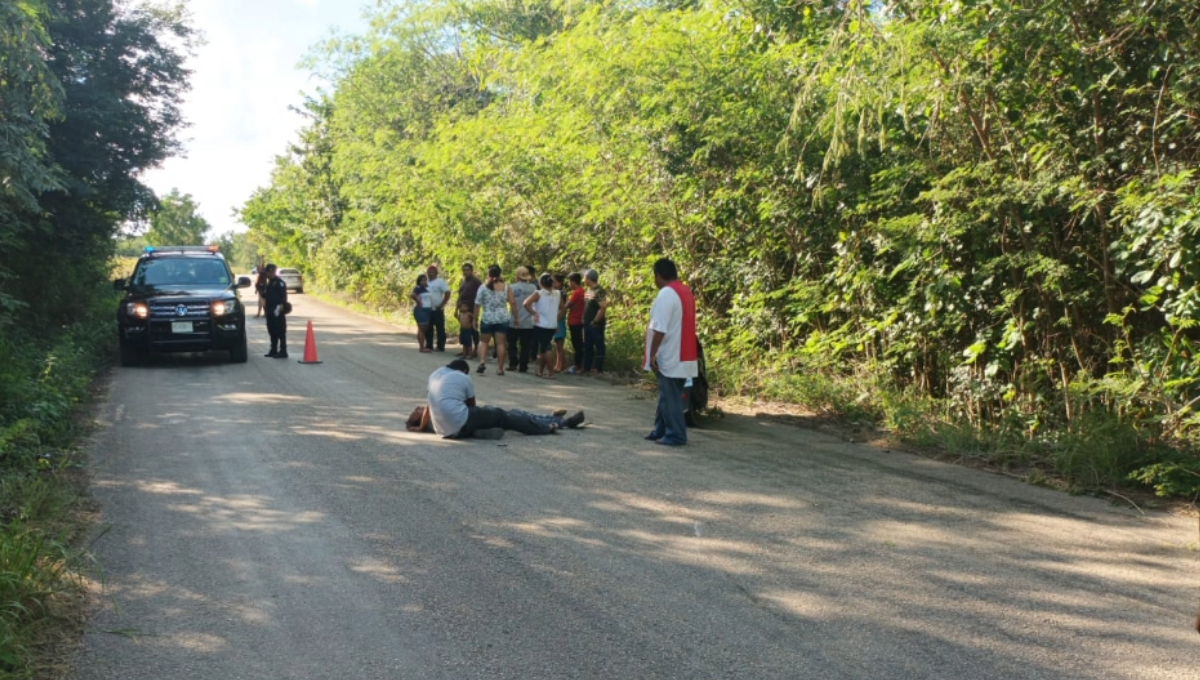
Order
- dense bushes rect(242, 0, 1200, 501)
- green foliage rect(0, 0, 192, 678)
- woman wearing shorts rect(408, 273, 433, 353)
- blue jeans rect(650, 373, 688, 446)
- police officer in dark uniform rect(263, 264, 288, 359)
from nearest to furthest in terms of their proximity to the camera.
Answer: green foliage rect(0, 0, 192, 678), dense bushes rect(242, 0, 1200, 501), blue jeans rect(650, 373, 688, 446), police officer in dark uniform rect(263, 264, 288, 359), woman wearing shorts rect(408, 273, 433, 353)

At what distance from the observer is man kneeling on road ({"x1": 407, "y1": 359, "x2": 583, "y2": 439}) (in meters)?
10.5

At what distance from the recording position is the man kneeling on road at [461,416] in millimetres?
10539

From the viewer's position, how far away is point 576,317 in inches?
697

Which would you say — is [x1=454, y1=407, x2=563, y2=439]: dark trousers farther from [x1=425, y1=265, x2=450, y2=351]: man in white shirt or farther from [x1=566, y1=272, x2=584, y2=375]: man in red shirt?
[x1=425, y1=265, x2=450, y2=351]: man in white shirt

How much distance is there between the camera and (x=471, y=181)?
25.5 meters

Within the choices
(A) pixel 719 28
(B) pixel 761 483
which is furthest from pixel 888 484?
(A) pixel 719 28

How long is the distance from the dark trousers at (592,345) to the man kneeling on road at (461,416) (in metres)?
6.39

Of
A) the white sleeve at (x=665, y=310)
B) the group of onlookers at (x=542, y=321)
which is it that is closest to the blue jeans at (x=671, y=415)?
the white sleeve at (x=665, y=310)

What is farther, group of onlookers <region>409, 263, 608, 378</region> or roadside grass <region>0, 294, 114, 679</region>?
group of onlookers <region>409, 263, 608, 378</region>

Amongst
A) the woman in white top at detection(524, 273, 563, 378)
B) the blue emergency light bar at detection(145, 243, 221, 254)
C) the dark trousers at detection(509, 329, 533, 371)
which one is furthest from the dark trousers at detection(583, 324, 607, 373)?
the blue emergency light bar at detection(145, 243, 221, 254)

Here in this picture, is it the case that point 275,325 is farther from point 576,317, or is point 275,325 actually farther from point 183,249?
point 576,317

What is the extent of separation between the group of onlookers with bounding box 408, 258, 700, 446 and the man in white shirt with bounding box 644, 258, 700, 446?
0.01m

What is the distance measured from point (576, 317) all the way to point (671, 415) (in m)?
7.45

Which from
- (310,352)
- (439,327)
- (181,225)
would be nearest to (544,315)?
(310,352)
